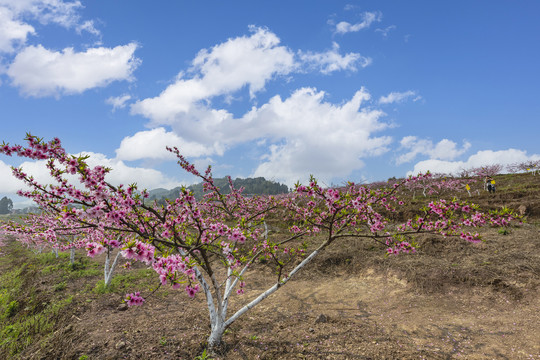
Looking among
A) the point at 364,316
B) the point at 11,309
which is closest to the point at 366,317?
the point at 364,316

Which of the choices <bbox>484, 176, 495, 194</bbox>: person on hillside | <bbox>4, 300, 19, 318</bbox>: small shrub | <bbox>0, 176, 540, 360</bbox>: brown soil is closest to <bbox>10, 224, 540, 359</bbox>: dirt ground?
<bbox>0, 176, 540, 360</bbox>: brown soil

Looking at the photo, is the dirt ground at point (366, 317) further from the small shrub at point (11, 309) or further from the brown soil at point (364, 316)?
the small shrub at point (11, 309)

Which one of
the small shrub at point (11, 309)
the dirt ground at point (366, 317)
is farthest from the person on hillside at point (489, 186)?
the small shrub at point (11, 309)

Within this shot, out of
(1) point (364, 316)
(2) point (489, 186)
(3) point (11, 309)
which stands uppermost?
(2) point (489, 186)

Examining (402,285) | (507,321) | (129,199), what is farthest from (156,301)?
(507,321)

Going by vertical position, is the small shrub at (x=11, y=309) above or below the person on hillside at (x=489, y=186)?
below

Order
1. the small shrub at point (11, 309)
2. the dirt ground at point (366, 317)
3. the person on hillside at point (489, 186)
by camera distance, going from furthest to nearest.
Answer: the person on hillside at point (489, 186) < the small shrub at point (11, 309) < the dirt ground at point (366, 317)

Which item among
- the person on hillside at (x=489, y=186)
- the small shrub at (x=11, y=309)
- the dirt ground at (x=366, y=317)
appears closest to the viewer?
the dirt ground at (x=366, y=317)

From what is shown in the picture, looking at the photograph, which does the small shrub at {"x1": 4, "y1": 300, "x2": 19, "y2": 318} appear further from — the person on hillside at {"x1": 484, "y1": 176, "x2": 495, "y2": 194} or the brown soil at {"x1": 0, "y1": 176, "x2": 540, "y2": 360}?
the person on hillside at {"x1": 484, "y1": 176, "x2": 495, "y2": 194}

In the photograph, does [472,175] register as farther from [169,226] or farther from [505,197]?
[169,226]

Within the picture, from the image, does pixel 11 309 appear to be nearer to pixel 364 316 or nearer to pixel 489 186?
pixel 364 316

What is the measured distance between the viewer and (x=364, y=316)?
25.2 ft

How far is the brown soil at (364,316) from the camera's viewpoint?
18.9 ft

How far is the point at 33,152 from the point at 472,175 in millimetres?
64122
